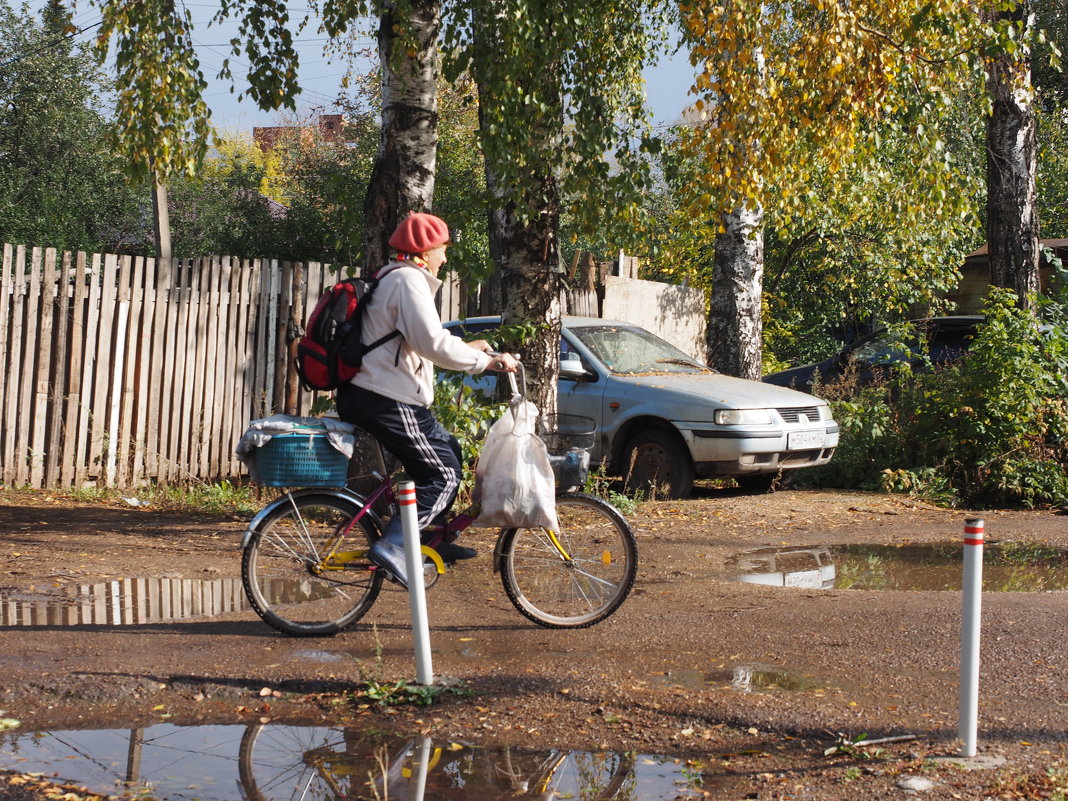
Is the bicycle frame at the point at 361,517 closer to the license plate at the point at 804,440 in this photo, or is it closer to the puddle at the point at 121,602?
the puddle at the point at 121,602

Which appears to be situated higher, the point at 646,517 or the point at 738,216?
the point at 738,216

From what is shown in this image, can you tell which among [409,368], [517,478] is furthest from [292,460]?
[517,478]

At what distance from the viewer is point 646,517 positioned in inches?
393

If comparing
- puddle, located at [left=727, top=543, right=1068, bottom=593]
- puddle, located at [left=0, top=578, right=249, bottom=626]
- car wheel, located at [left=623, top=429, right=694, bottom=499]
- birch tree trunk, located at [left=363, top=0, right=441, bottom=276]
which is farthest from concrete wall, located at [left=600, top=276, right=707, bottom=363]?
puddle, located at [left=0, top=578, right=249, bottom=626]

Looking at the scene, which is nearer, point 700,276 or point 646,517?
point 646,517

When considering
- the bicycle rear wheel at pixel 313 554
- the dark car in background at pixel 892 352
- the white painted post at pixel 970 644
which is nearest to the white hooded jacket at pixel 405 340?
the bicycle rear wheel at pixel 313 554

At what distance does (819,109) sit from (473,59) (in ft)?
9.18

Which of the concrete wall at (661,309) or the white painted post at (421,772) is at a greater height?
the concrete wall at (661,309)

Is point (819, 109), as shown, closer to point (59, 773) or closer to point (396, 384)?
point (396, 384)

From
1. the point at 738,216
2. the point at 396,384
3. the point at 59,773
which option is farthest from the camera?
the point at 738,216

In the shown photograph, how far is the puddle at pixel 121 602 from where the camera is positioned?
6.16 metres

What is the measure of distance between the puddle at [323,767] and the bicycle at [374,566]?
4.55 feet

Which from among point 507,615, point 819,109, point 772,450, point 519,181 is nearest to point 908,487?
point 772,450

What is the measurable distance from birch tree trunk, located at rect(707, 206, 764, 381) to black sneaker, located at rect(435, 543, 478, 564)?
8.44 metres
